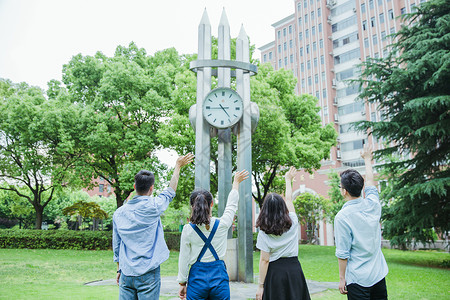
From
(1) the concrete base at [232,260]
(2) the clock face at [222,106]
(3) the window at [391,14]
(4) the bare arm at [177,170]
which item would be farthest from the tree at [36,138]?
(3) the window at [391,14]

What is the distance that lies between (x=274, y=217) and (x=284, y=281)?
1.90 ft

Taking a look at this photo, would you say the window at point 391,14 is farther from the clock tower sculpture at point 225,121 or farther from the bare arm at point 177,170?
the bare arm at point 177,170

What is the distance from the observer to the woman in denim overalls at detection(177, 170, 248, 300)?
298 centimetres

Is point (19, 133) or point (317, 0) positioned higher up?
point (317, 0)

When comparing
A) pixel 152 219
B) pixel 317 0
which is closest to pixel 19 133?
pixel 152 219

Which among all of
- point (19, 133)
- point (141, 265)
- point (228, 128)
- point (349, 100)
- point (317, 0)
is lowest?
point (141, 265)

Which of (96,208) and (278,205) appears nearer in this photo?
(278,205)

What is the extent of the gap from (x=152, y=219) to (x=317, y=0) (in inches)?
1727

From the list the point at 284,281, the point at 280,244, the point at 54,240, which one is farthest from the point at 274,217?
the point at 54,240

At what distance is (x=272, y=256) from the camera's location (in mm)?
3170

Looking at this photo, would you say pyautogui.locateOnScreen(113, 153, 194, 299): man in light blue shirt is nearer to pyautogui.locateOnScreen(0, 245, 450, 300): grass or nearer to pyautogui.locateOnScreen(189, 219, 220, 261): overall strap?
pyautogui.locateOnScreen(189, 219, 220, 261): overall strap

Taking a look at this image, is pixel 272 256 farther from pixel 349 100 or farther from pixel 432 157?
pixel 349 100

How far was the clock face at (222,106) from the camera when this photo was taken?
7.45 m

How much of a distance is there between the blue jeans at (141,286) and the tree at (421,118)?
435 inches
